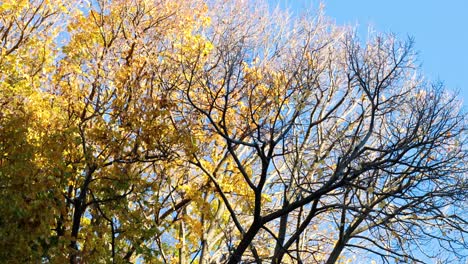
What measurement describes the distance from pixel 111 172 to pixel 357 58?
5001 mm

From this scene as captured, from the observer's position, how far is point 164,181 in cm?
1345

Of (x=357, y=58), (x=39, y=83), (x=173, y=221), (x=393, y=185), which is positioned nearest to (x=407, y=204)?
(x=393, y=185)

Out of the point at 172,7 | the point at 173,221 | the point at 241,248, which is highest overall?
the point at 172,7

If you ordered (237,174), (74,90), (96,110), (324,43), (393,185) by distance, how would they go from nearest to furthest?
(96,110) → (74,90) → (393,185) → (237,174) → (324,43)

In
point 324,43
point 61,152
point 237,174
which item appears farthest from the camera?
point 324,43

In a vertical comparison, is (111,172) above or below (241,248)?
above

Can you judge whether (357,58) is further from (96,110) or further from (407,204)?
(96,110)

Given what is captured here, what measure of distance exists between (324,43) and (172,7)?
12.9 ft

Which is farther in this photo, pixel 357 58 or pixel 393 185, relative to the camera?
pixel 393 185

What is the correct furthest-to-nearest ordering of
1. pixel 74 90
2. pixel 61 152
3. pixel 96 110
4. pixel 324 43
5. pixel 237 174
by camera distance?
pixel 324 43 < pixel 237 174 < pixel 74 90 < pixel 96 110 < pixel 61 152

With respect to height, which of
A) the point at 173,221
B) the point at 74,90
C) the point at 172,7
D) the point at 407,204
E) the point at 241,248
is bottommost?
the point at 241,248

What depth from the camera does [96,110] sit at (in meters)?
11.2

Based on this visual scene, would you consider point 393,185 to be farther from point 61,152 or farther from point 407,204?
point 61,152

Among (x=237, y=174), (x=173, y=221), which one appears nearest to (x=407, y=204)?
(x=237, y=174)
